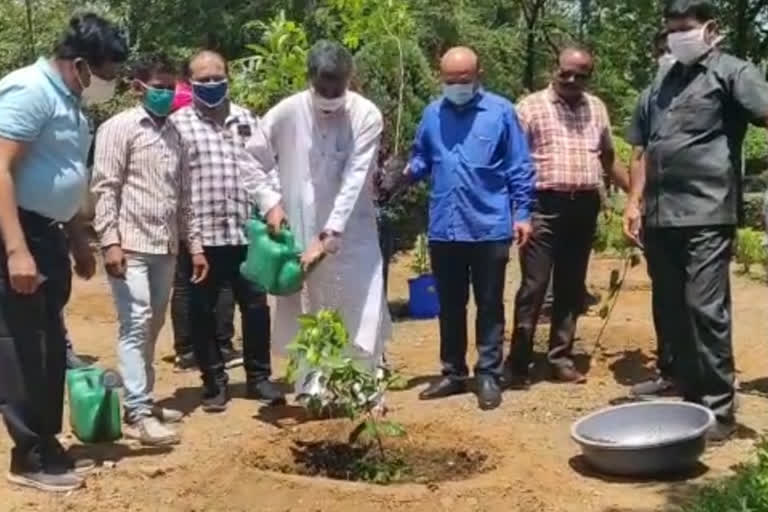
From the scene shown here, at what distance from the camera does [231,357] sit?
8.55 metres

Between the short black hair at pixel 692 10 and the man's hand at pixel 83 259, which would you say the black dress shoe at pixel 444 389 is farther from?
the short black hair at pixel 692 10

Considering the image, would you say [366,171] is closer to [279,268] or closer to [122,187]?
[279,268]

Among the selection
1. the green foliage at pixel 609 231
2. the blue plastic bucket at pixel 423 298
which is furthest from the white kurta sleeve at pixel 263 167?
the green foliage at pixel 609 231

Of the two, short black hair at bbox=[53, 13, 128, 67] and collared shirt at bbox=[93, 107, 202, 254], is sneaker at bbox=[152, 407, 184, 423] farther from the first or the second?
short black hair at bbox=[53, 13, 128, 67]

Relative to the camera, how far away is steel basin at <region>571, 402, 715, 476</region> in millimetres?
5766

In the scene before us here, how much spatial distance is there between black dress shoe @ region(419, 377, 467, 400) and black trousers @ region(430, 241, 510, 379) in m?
0.03

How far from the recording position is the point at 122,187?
259 inches

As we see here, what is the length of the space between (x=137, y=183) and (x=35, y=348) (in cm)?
118

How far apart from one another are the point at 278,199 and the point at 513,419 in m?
1.63

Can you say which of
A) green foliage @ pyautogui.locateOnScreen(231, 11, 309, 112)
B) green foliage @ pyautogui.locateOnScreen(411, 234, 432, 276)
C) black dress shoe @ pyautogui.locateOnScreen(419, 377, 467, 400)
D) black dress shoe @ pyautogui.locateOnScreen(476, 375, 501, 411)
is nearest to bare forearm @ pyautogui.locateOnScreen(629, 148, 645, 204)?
black dress shoe @ pyautogui.locateOnScreen(476, 375, 501, 411)

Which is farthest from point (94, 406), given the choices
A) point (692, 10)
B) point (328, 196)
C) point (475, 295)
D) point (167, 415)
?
point (692, 10)

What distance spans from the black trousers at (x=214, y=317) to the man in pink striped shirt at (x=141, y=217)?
1.14 feet

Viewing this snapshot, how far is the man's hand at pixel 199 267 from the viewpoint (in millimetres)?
6852

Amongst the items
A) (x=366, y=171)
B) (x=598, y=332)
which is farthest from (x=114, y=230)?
(x=598, y=332)
